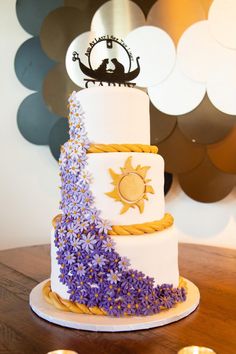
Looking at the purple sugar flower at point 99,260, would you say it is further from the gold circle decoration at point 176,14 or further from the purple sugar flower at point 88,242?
the gold circle decoration at point 176,14

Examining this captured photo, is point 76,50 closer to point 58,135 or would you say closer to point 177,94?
point 58,135

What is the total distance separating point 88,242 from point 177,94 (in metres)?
0.97

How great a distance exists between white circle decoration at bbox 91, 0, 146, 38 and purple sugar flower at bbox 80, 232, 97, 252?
1.12 m

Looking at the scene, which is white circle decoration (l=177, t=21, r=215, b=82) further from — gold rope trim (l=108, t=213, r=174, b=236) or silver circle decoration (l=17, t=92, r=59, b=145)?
gold rope trim (l=108, t=213, r=174, b=236)

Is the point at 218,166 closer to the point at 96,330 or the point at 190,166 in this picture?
the point at 190,166

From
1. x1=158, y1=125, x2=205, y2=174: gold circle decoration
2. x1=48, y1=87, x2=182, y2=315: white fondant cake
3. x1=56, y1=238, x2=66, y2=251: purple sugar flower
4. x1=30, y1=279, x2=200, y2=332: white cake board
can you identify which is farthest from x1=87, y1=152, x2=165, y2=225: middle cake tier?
x1=158, y1=125, x2=205, y2=174: gold circle decoration

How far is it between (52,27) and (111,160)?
1.06 meters

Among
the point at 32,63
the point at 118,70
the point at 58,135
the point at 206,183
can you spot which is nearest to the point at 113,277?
the point at 118,70

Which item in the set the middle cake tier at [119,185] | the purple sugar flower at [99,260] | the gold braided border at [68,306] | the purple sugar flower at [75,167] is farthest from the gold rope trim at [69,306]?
the purple sugar flower at [75,167]

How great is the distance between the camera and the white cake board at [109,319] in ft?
2.57

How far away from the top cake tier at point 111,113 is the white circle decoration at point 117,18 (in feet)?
2.83

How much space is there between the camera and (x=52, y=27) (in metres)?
1.67

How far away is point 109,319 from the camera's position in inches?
32.4

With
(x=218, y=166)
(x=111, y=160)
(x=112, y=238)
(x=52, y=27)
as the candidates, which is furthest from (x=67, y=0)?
(x=112, y=238)
